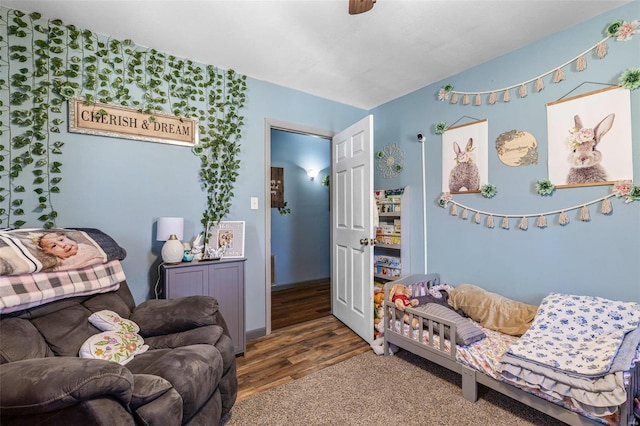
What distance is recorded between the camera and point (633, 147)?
1.73 meters

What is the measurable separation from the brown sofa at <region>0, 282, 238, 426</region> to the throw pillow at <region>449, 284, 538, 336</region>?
5.96 ft

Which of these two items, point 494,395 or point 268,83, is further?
point 268,83

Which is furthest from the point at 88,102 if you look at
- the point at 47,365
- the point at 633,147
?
the point at 633,147

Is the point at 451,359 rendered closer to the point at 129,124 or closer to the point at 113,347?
the point at 113,347

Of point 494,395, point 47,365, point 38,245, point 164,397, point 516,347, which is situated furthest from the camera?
point 494,395

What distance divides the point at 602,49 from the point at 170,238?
3185 mm

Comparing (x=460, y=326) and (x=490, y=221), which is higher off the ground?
(x=490, y=221)

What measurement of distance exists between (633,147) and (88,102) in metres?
3.52

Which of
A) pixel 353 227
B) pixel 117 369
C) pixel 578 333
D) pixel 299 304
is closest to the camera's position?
pixel 117 369

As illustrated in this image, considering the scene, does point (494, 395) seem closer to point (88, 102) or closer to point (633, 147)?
point (633, 147)

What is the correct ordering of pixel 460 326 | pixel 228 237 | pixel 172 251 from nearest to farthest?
pixel 460 326 < pixel 172 251 < pixel 228 237

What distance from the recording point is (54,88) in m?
1.90

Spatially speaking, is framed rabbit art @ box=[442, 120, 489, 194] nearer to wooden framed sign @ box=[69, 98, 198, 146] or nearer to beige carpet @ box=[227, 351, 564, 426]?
beige carpet @ box=[227, 351, 564, 426]

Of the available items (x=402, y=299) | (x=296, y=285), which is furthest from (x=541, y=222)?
(x=296, y=285)
